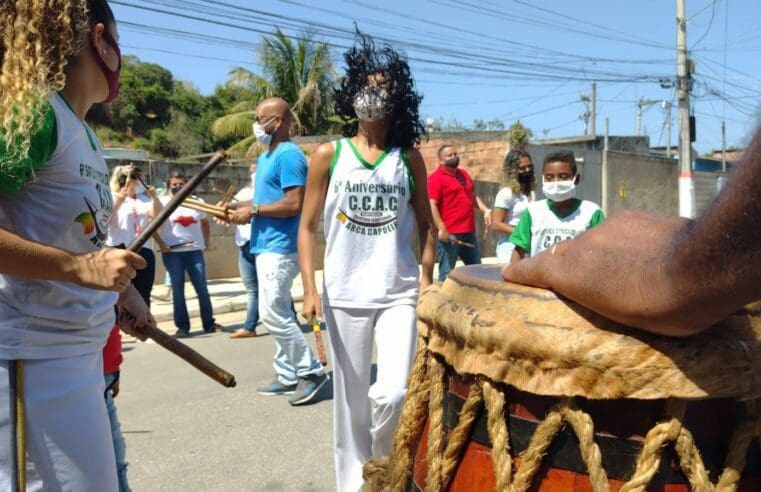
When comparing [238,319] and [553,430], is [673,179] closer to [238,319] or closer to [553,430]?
[238,319]

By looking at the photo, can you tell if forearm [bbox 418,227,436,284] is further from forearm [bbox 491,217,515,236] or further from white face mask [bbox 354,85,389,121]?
forearm [bbox 491,217,515,236]

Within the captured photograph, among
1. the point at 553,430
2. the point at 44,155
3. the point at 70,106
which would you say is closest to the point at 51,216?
the point at 44,155

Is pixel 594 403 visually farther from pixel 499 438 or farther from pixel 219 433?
pixel 219 433

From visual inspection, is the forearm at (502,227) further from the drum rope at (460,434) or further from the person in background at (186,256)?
the drum rope at (460,434)

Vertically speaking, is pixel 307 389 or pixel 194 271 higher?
pixel 194 271

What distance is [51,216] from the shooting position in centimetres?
174

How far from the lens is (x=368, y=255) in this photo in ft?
10.5

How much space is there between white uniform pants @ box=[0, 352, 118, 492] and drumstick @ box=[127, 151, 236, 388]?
29 centimetres

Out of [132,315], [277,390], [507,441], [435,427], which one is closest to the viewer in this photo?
[507,441]

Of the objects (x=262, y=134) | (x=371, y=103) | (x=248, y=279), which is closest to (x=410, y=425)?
(x=371, y=103)

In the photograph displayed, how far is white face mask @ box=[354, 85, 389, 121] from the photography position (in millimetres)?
3338

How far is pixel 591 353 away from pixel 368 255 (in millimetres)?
2032

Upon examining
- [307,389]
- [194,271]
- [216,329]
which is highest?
[194,271]

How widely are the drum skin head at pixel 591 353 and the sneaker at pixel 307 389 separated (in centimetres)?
347
